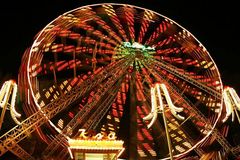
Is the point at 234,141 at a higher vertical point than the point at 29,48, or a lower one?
lower

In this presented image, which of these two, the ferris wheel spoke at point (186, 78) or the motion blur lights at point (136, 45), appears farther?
the ferris wheel spoke at point (186, 78)

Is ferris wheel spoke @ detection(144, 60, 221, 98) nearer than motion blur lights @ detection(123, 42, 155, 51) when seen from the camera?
No

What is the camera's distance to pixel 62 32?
18844 millimetres

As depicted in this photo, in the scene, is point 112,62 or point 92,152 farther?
point 112,62

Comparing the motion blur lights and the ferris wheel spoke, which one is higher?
the motion blur lights

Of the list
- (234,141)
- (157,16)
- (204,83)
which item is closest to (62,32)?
(157,16)

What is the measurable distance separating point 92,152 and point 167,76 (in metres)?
5.06

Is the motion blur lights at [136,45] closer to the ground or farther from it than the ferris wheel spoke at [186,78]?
farther from it

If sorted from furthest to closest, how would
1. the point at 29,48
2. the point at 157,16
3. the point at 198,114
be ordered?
the point at 157,16 < the point at 198,114 < the point at 29,48

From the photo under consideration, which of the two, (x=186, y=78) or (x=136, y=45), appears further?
(x=186, y=78)

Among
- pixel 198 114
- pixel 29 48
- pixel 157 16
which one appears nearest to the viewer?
pixel 29 48

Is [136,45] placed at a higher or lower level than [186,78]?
higher

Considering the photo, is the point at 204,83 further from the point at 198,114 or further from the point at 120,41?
the point at 120,41

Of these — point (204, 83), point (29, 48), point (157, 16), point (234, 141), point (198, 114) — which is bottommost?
point (234, 141)
